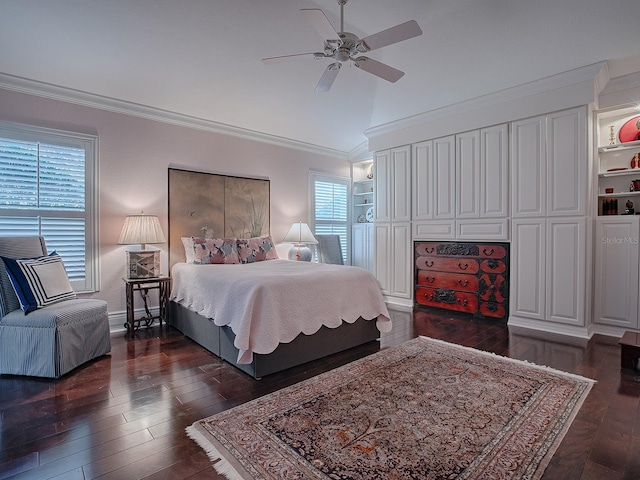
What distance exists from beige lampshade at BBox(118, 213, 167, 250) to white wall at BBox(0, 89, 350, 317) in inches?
11.1

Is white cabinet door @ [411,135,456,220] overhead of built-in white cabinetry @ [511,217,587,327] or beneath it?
overhead

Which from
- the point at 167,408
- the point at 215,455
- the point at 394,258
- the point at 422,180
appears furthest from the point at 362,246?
the point at 215,455

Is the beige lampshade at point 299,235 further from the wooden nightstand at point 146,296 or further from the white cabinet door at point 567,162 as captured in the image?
the white cabinet door at point 567,162

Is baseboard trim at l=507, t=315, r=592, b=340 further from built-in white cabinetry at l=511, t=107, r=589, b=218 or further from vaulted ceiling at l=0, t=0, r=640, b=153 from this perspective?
vaulted ceiling at l=0, t=0, r=640, b=153

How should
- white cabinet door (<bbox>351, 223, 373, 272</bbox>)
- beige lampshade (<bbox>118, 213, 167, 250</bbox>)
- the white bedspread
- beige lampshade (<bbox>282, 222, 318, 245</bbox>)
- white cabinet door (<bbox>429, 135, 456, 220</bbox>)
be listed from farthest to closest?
white cabinet door (<bbox>351, 223, 373, 272</bbox>), beige lampshade (<bbox>282, 222, 318, 245</bbox>), white cabinet door (<bbox>429, 135, 456, 220</bbox>), beige lampshade (<bbox>118, 213, 167, 250</bbox>), the white bedspread

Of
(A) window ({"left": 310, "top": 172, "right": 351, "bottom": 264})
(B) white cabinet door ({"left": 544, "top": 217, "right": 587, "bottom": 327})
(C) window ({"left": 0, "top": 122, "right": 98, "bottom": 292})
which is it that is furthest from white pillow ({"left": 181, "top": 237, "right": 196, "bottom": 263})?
(B) white cabinet door ({"left": 544, "top": 217, "right": 587, "bottom": 327})

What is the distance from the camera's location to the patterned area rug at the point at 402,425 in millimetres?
1603

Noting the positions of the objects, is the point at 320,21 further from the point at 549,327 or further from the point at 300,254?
the point at 549,327

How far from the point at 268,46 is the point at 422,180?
2.75 meters

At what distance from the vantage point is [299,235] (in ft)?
17.5

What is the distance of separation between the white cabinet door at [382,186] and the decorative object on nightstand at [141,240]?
10.8 ft

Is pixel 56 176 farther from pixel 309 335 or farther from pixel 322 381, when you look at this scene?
pixel 322 381

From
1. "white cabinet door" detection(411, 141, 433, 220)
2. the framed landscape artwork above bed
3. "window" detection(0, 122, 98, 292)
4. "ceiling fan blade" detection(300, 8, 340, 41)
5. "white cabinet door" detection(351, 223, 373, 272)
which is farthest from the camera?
"white cabinet door" detection(351, 223, 373, 272)

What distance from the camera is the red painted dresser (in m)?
4.25
